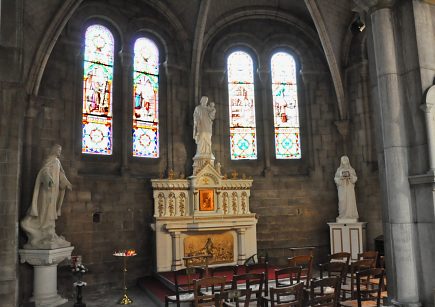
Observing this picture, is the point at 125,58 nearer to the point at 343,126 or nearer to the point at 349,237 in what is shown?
the point at 343,126

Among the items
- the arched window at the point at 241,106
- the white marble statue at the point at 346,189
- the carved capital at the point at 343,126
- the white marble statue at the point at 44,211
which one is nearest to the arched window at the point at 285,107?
the arched window at the point at 241,106

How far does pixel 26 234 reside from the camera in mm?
9508

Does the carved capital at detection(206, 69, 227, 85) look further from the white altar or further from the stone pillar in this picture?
the stone pillar

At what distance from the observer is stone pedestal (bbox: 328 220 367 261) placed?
1249cm

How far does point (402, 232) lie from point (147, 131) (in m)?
8.84

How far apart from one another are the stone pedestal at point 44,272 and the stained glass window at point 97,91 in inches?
129

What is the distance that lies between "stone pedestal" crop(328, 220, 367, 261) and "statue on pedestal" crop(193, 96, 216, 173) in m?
4.41

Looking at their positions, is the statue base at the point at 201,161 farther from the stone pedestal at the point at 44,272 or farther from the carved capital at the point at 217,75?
the stone pedestal at the point at 44,272

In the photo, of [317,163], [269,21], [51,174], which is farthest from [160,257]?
[269,21]

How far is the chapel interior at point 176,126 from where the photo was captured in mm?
10234

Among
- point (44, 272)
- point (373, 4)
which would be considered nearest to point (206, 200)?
point (44, 272)

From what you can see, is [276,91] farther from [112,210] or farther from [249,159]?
[112,210]

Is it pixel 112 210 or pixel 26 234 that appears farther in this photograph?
pixel 112 210

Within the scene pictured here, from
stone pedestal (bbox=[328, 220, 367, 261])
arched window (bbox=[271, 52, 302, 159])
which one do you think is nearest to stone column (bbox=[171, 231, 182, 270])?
arched window (bbox=[271, 52, 302, 159])
